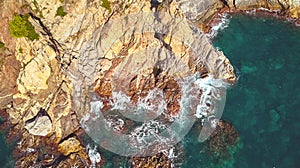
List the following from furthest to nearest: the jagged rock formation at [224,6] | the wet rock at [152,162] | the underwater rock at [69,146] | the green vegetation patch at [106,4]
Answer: the jagged rock formation at [224,6]
the green vegetation patch at [106,4]
the underwater rock at [69,146]
the wet rock at [152,162]

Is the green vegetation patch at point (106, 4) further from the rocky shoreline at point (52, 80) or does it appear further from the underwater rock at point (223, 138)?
the underwater rock at point (223, 138)

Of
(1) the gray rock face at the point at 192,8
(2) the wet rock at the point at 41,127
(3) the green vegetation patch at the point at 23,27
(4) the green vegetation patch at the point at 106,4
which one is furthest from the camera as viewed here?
(1) the gray rock face at the point at 192,8

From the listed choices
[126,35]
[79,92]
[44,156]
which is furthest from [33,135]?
[126,35]

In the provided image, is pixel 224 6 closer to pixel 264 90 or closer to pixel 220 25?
pixel 220 25

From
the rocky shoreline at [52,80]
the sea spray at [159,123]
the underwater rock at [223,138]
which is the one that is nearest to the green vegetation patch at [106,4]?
the rocky shoreline at [52,80]

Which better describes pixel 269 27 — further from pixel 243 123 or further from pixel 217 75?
pixel 243 123

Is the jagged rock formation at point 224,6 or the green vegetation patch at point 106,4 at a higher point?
the jagged rock formation at point 224,6
